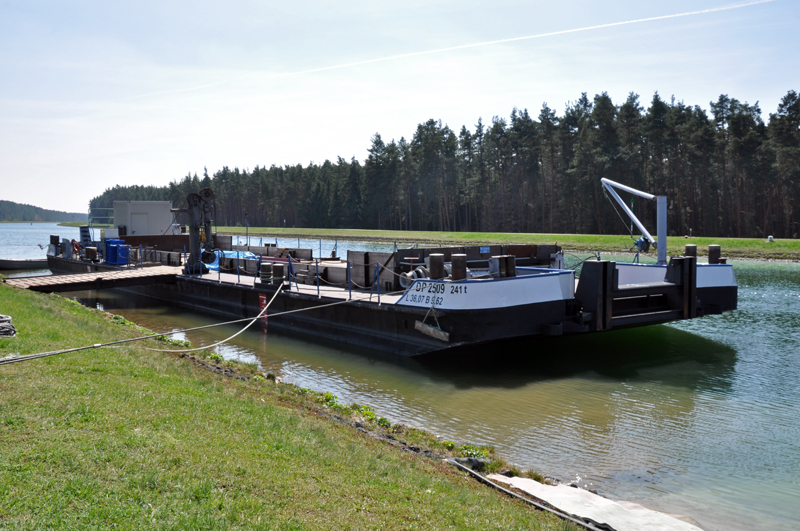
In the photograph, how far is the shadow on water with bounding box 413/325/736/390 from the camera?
12.7 m

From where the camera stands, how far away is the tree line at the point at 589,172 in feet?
184

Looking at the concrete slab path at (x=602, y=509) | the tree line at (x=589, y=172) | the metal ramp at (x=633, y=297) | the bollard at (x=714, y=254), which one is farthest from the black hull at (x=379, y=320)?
the tree line at (x=589, y=172)

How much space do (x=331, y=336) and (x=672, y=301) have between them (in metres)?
9.37

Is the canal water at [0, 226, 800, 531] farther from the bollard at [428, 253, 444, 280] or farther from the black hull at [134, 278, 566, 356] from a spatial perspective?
the bollard at [428, 253, 444, 280]

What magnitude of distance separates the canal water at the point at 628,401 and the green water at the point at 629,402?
28 mm

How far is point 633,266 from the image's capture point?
668 inches

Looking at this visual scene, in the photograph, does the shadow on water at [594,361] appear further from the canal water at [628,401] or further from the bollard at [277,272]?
the bollard at [277,272]

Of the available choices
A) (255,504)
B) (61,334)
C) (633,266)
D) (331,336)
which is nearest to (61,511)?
(255,504)

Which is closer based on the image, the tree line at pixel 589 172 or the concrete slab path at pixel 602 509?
the concrete slab path at pixel 602 509

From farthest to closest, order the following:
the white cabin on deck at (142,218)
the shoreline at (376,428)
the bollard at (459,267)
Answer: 1. the white cabin on deck at (142,218)
2. the bollard at (459,267)
3. the shoreline at (376,428)

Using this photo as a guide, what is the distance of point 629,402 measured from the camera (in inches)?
432

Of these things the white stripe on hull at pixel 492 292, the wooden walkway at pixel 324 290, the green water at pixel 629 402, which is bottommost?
the green water at pixel 629 402

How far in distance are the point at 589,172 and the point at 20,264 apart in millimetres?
54696

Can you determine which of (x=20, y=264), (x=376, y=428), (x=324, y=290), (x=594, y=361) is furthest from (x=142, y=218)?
(x=376, y=428)
